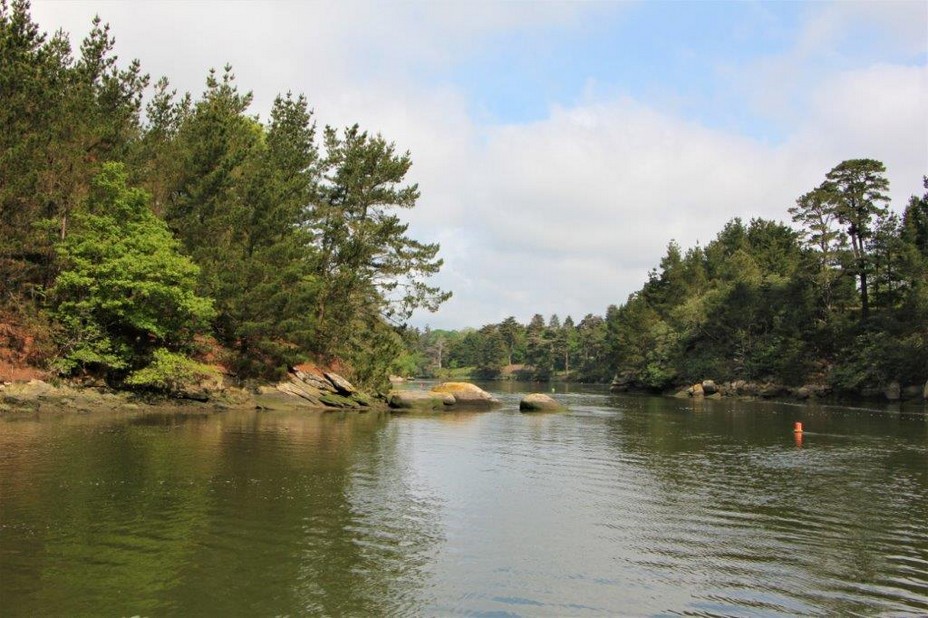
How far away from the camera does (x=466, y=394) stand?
169 feet

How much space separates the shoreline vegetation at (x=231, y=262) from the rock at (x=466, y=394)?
456cm

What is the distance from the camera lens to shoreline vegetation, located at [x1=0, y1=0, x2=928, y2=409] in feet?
105

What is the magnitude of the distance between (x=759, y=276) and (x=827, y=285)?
424 inches

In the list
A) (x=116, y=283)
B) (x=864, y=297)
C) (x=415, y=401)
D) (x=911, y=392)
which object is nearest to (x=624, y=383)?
(x=864, y=297)

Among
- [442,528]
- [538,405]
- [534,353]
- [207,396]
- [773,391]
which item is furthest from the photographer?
[534,353]

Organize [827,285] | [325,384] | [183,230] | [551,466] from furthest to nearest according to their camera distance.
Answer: [827,285]
[325,384]
[183,230]
[551,466]

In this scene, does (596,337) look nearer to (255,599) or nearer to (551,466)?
(551,466)

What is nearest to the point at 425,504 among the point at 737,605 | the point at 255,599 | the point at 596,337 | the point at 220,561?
the point at 220,561

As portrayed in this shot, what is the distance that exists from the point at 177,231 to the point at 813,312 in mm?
66403

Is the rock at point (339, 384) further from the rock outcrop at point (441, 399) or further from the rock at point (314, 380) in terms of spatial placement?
the rock outcrop at point (441, 399)

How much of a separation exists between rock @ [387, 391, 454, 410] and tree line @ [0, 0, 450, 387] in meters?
2.15

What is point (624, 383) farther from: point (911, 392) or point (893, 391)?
point (911, 392)

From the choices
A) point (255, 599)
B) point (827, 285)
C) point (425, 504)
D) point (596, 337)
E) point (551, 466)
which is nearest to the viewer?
point (255, 599)

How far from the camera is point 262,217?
1635 inches
